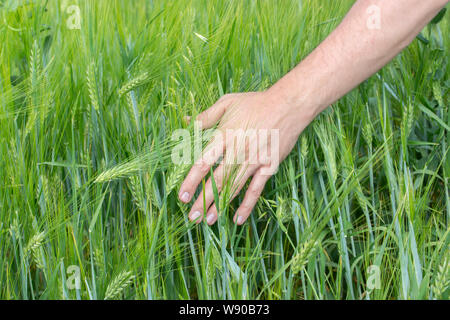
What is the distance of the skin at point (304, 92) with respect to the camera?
2.84ft

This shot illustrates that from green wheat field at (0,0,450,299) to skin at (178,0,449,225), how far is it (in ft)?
0.12

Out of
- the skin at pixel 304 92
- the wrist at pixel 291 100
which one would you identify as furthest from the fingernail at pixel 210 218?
the wrist at pixel 291 100

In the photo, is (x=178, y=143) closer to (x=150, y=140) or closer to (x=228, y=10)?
(x=150, y=140)

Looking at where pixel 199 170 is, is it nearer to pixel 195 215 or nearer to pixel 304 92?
pixel 195 215

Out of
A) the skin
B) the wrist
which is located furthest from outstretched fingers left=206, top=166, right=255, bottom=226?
the wrist

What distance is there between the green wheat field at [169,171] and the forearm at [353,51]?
0.07 meters

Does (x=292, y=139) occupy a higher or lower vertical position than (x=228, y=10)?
lower

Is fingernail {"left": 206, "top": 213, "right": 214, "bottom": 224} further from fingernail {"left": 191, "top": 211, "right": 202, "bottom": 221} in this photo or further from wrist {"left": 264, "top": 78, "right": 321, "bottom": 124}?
wrist {"left": 264, "top": 78, "right": 321, "bottom": 124}

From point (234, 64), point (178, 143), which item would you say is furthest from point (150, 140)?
point (234, 64)

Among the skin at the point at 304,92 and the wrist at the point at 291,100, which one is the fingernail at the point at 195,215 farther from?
the wrist at the point at 291,100

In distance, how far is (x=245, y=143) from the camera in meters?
0.91

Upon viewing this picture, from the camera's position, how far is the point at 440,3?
869 mm

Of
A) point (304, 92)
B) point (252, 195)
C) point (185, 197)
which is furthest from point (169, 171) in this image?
point (304, 92)
